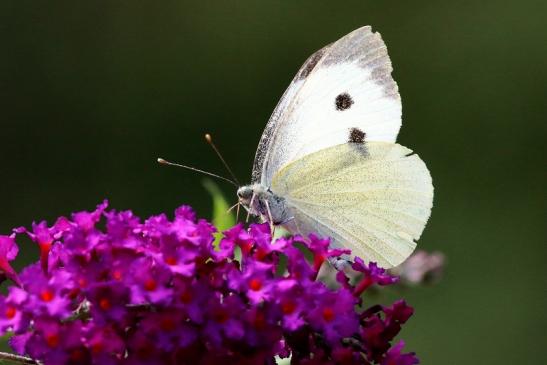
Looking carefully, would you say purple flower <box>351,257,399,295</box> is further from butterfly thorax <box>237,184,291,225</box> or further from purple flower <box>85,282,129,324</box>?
purple flower <box>85,282,129,324</box>

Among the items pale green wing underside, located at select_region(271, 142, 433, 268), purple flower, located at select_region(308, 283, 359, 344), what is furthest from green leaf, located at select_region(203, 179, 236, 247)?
purple flower, located at select_region(308, 283, 359, 344)

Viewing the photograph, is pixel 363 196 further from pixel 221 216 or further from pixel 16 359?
pixel 16 359

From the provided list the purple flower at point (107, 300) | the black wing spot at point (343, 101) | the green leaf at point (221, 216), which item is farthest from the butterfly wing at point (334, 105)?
the purple flower at point (107, 300)

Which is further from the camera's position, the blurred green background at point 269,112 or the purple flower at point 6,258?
the blurred green background at point 269,112

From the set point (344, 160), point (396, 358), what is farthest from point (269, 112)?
point (396, 358)

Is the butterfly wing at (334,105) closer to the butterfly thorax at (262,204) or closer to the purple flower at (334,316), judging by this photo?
the butterfly thorax at (262,204)
